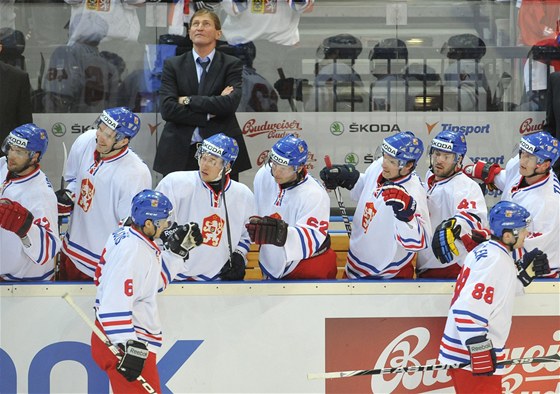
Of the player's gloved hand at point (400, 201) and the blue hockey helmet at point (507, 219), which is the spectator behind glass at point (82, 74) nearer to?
the player's gloved hand at point (400, 201)

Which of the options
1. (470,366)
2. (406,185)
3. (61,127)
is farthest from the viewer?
(61,127)

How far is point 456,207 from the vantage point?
15.8 feet

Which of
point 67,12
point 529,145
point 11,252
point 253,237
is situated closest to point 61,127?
point 67,12

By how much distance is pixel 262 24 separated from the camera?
6250 mm

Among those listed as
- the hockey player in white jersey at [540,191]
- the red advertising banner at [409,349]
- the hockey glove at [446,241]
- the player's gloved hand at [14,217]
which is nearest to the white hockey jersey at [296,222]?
the red advertising banner at [409,349]

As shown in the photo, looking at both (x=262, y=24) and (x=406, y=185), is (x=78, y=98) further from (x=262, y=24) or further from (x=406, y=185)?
(x=406, y=185)

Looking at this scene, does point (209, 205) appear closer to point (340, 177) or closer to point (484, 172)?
point (340, 177)

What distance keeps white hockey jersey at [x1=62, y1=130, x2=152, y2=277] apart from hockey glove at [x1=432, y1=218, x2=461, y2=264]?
1313 mm

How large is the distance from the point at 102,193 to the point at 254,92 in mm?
1823

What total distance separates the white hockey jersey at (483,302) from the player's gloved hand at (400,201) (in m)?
0.35

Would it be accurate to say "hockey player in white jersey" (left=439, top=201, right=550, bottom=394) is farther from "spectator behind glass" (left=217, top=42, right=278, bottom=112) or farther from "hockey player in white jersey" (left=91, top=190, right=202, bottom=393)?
"spectator behind glass" (left=217, top=42, right=278, bottom=112)

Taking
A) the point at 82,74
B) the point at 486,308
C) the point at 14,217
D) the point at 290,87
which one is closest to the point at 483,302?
the point at 486,308

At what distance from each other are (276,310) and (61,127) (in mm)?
2390

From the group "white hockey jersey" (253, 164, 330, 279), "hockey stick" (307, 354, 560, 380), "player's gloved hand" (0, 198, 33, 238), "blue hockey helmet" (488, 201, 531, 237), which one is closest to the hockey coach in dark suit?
"white hockey jersey" (253, 164, 330, 279)
